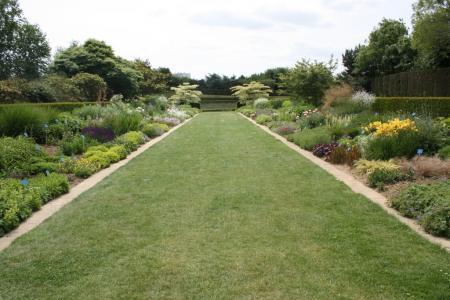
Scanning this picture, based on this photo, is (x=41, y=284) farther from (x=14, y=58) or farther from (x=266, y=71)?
(x=266, y=71)

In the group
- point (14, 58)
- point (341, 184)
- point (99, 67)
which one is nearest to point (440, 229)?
point (341, 184)

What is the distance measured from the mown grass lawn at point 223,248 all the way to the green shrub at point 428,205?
30 cm

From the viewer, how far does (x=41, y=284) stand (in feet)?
11.8

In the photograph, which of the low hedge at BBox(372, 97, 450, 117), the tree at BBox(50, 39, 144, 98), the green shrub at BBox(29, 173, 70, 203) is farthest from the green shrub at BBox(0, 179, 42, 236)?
the tree at BBox(50, 39, 144, 98)

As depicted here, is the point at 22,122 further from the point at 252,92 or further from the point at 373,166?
the point at 252,92

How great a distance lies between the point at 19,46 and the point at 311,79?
1197 inches

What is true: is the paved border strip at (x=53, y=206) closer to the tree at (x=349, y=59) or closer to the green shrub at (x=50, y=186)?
the green shrub at (x=50, y=186)

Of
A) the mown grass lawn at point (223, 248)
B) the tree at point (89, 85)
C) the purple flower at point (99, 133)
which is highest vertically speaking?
the tree at point (89, 85)

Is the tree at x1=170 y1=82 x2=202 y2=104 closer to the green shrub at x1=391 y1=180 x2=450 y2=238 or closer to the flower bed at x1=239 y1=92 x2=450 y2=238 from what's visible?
the flower bed at x1=239 y1=92 x2=450 y2=238

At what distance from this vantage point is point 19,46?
3962cm

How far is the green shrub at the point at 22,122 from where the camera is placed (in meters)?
10.9

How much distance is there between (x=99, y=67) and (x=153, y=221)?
85.1 ft

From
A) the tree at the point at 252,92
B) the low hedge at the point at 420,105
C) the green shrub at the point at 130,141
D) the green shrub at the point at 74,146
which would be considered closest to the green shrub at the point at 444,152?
the low hedge at the point at 420,105

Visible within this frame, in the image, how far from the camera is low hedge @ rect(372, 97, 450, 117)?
13.9 m
